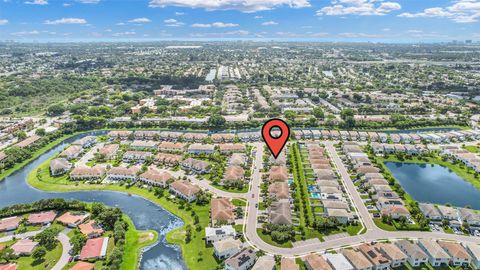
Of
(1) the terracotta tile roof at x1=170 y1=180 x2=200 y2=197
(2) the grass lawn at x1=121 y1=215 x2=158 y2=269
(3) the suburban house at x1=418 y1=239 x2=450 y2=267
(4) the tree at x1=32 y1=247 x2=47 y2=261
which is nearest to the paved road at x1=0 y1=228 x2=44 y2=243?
(4) the tree at x1=32 y1=247 x2=47 y2=261

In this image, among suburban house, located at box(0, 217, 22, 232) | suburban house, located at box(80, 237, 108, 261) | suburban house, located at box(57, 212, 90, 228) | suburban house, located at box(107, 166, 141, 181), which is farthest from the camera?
suburban house, located at box(107, 166, 141, 181)

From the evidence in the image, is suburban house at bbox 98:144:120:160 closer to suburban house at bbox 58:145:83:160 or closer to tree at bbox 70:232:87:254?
suburban house at bbox 58:145:83:160

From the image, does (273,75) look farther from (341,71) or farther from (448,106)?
(448,106)

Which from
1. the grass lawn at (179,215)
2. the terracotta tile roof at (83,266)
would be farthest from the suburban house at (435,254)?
the terracotta tile roof at (83,266)

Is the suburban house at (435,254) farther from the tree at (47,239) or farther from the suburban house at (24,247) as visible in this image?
the suburban house at (24,247)

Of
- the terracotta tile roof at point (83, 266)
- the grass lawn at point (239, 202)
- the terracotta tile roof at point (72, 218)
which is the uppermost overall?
the grass lawn at point (239, 202)

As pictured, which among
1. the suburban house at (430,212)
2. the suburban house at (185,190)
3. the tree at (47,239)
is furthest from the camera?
the suburban house at (185,190)
